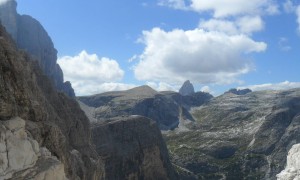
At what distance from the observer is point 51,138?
43.3 m

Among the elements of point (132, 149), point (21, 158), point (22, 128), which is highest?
point (22, 128)

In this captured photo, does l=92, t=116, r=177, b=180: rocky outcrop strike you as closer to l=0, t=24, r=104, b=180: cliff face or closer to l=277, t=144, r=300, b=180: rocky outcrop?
l=0, t=24, r=104, b=180: cliff face

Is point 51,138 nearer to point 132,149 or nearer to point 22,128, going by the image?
point 22,128

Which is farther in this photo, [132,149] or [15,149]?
[132,149]

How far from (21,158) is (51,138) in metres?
11.6

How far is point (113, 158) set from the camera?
14038cm

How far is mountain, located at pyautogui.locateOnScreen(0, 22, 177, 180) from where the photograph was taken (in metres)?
32.4

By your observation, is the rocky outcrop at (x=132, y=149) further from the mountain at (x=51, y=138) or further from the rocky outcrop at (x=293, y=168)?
the rocky outcrop at (x=293, y=168)

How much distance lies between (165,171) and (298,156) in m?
125

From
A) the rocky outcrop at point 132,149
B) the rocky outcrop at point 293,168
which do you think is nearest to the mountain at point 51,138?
the rocky outcrop at point 132,149

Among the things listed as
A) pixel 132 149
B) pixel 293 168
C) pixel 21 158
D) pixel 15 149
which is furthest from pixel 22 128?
pixel 132 149

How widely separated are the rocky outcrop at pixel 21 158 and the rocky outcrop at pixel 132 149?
4056 inches

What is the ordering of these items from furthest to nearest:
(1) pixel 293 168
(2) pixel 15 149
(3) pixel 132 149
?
(3) pixel 132 149, (2) pixel 15 149, (1) pixel 293 168

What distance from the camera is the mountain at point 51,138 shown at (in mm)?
32438
